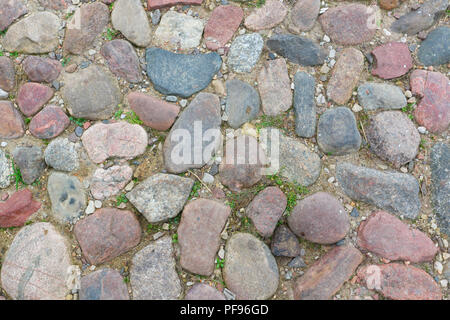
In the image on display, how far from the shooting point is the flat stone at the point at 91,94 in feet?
6.76

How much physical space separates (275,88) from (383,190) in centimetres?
78

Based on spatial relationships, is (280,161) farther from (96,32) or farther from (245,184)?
(96,32)

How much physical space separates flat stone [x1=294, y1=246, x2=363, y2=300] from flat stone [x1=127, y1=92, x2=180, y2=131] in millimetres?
1055

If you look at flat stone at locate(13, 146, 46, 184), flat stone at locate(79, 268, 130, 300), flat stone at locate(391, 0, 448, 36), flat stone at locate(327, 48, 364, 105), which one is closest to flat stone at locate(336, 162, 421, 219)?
flat stone at locate(327, 48, 364, 105)

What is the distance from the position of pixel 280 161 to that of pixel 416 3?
1293 millimetres

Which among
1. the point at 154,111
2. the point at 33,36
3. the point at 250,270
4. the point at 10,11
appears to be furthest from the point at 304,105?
the point at 10,11

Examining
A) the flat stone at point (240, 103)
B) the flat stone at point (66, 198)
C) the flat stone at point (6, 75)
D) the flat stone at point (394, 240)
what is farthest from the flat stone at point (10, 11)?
the flat stone at point (394, 240)

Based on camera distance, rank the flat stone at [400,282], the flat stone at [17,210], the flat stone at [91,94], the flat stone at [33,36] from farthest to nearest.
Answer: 1. the flat stone at [33,36]
2. the flat stone at [91,94]
3. the flat stone at [17,210]
4. the flat stone at [400,282]

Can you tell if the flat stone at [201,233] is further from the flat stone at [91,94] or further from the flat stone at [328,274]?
the flat stone at [91,94]

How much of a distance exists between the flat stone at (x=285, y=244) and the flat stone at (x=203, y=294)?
34 centimetres

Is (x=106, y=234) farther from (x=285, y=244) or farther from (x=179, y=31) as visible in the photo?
(x=179, y=31)

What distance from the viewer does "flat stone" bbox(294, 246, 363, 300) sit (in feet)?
6.10

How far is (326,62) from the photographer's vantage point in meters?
2.17

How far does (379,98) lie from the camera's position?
2.10 metres
